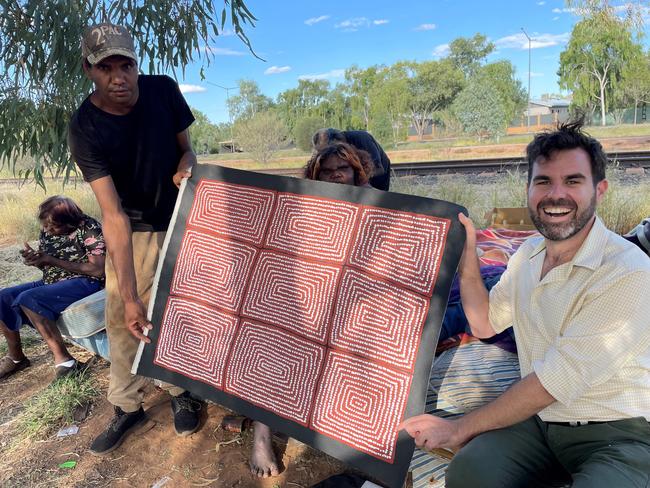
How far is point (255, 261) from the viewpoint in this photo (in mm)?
2623

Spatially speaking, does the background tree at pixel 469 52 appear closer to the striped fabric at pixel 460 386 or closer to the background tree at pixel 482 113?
the background tree at pixel 482 113

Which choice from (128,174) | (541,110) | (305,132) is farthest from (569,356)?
(541,110)

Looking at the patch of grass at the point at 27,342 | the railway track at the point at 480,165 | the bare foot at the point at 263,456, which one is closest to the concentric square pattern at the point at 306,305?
the bare foot at the point at 263,456

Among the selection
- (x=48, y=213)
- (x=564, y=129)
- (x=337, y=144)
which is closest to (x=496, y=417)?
(x=564, y=129)

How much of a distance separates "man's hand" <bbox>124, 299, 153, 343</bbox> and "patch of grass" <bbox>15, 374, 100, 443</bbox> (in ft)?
3.46

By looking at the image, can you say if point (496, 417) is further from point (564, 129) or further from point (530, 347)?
point (564, 129)

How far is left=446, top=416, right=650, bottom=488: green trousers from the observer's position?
169 cm

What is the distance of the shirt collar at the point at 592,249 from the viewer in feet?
5.96

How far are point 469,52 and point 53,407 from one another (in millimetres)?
53919

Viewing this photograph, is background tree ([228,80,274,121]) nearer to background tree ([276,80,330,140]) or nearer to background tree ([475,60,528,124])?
background tree ([276,80,330,140])

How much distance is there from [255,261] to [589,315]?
1587mm

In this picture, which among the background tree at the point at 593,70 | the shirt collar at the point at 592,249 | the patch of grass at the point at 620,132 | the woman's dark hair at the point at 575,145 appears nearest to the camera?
the shirt collar at the point at 592,249

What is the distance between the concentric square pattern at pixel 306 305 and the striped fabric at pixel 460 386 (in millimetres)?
405

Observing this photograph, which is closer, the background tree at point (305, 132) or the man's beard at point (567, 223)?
the man's beard at point (567, 223)
